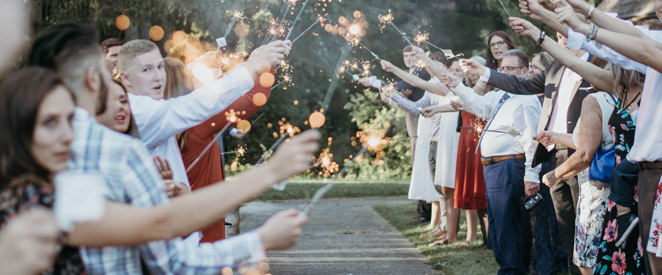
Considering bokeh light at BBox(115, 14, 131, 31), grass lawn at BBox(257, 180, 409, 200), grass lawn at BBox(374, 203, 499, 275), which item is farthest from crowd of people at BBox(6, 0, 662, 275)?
grass lawn at BBox(257, 180, 409, 200)

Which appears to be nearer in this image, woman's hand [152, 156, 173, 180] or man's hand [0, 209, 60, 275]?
man's hand [0, 209, 60, 275]

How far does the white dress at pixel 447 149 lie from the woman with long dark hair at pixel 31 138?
20.0 ft

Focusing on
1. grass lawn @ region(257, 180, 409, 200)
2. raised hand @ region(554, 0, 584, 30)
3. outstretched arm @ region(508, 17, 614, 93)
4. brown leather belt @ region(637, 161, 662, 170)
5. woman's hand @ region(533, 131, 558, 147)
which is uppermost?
raised hand @ region(554, 0, 584, 30)

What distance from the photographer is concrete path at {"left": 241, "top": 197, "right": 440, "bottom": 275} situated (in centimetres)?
584

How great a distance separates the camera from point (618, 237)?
132 inches

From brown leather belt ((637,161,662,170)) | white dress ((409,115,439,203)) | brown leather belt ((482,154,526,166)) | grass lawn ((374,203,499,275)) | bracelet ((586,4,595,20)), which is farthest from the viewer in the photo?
white dress ((409,115,439,203))

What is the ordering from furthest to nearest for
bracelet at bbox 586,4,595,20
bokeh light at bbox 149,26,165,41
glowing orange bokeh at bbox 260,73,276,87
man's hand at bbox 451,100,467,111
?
bokeh light at bbox 149,26,165,41 < man's hand at bbox 451,100,467,111 < bracelet at bbox 586,4,595,20 < glowing orange bokeh at bbox 260,73,276,87

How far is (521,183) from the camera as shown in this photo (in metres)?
5.29

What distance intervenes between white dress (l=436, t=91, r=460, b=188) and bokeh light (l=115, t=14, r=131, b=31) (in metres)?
7.25

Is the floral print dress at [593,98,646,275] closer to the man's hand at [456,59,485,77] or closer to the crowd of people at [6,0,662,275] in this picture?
the crowd of people at [6,0,662,275]

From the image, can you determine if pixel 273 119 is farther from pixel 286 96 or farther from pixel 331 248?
pixel 331 248

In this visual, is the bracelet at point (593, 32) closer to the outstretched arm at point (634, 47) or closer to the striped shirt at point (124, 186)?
the outstretched arm at point (634, 47)

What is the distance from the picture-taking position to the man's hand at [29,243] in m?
1.26

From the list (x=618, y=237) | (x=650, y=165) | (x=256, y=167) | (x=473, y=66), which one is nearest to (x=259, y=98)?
(x=256, y=167)
